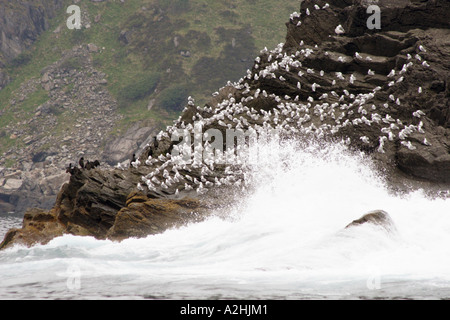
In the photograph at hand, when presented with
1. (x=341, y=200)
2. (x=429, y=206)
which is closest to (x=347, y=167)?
(x=341, y=200)

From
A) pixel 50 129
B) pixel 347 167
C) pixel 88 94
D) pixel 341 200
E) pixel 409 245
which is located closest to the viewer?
pixel 409 245

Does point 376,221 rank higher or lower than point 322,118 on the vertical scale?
lower

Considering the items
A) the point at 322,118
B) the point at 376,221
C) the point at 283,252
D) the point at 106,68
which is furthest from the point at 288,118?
the point at 106,68

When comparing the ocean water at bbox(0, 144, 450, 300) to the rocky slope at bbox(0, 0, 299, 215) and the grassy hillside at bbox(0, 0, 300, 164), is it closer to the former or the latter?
the rocky slope at bbox(0, 0, 299, 215)

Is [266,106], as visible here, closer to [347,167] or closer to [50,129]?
[347,167]

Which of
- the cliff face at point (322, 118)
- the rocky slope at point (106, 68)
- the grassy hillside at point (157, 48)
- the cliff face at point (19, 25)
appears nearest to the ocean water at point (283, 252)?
the cliff face at point (322, 118)

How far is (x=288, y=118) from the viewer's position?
120 feet

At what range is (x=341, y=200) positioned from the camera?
31.7 metres

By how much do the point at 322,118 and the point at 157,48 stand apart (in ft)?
460

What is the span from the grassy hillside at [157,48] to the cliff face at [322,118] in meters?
108

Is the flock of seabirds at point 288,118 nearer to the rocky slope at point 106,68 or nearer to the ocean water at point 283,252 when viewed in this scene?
the ocean water at point 283,252

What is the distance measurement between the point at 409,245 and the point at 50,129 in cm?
13488

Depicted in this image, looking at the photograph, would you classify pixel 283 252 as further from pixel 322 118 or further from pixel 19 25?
pixel 19 25

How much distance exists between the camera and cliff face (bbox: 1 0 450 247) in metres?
32.3
